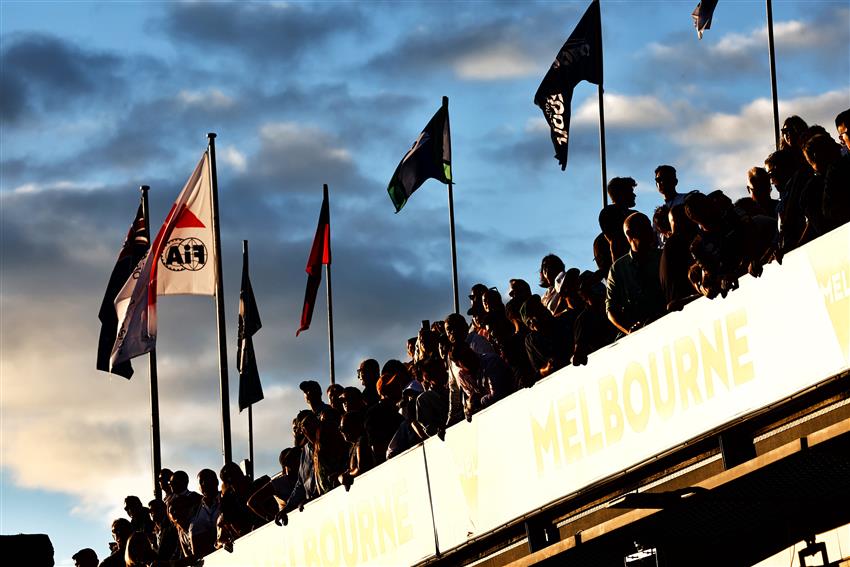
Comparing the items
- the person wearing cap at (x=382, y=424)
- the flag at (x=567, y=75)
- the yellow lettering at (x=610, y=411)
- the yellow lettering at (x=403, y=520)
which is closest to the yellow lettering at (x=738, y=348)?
the yellow lettering at (x=610, y=411)

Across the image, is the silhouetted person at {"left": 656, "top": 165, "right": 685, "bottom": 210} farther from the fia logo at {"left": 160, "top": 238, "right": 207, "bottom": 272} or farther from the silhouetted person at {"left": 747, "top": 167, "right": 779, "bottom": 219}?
the fia logo at {"left": 160, "top": 238, "right": 207, "bottom": 272}

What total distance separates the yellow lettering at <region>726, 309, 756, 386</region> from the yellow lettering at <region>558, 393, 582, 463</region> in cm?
181

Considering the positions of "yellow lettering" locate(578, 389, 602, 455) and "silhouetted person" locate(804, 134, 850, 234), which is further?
"yellow lettering" locate(578, 389, 602, 455)

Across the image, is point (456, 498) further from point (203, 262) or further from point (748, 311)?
point (203, 262)

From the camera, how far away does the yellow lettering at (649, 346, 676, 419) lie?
10.8 metres

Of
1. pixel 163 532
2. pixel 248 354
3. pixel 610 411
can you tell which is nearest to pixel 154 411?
pixel 248 354

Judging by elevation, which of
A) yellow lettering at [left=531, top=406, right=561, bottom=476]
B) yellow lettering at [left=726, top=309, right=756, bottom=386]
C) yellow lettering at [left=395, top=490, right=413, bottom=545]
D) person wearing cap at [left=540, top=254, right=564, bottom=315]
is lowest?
yellow lettering at [left=726, top=309, right=756, bottom=386]

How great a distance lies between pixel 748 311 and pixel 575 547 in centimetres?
269

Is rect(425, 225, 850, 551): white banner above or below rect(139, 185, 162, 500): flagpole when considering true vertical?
below

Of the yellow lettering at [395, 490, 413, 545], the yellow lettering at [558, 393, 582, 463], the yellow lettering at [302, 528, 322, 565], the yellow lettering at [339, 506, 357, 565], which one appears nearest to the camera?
the yellow lettering at [558, 393, 582, 463]

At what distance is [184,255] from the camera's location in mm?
23141

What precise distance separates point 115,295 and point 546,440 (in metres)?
13.6

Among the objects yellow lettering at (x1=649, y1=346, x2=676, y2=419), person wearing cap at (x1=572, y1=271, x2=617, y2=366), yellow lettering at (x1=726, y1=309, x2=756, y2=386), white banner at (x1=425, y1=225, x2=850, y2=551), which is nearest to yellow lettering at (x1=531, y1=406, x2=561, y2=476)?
white banner at (x1=425, y1=225, x2=850, y2=551)

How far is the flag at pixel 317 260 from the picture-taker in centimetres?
2505
